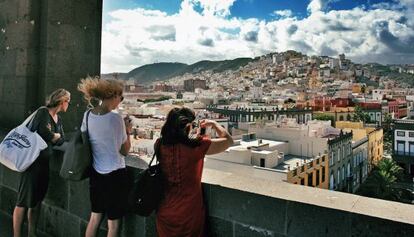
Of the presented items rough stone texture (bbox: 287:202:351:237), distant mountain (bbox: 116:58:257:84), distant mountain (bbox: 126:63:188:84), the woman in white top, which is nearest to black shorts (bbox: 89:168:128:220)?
the woman in white top

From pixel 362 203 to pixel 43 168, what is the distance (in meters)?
1.92

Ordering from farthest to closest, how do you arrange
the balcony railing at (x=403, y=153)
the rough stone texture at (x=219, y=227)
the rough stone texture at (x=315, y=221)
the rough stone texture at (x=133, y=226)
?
the balcony railing at (x=403, y=153) → the rough stone texture at (x=133, y=226) → the rough stone texture at (x=219, y=227) → the rough stone texture at (x=315, y=221)

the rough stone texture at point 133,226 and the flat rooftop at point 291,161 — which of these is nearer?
the rough stone texture at point 133,226

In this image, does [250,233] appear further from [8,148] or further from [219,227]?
[8,148]

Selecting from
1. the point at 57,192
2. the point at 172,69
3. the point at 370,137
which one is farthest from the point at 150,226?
the point at 172,69

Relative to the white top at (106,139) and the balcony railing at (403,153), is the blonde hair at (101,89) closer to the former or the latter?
the white top at (106,139)

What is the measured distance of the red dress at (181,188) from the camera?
5.70 feet

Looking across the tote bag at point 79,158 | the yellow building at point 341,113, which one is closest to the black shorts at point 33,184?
the tote bag at point 79,158

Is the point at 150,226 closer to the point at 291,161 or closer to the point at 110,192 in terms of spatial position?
the point at 110,192

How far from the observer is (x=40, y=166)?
8.10 feet

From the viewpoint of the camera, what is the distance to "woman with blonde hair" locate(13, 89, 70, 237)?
2.36 metres

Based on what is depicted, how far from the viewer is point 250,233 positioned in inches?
70.9

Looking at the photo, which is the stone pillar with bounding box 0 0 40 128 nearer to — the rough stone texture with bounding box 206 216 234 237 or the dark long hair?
the dark long hair

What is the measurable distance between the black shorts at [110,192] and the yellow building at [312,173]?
19.0m
